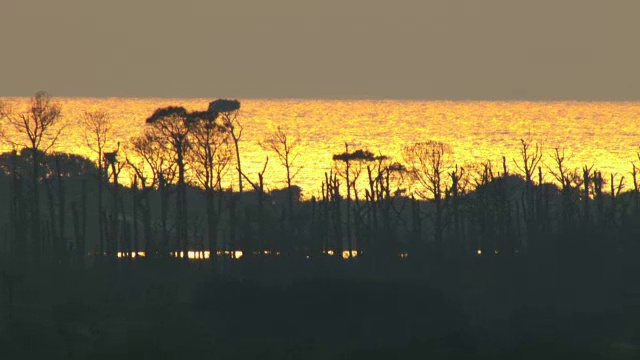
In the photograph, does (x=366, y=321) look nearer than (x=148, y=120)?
Yes

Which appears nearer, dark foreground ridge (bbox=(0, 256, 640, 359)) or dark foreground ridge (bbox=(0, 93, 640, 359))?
dark foreground ridge (bbox=(0, 256, 640, 359))

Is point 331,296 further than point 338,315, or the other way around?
point 331,296

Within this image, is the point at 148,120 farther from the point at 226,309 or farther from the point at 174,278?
the point at 226,309

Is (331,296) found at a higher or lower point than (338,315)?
higher

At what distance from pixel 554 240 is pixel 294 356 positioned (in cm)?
3330

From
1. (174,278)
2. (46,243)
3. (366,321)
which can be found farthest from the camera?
(46,243)

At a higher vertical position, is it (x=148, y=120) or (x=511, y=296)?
(x=148, y=120)

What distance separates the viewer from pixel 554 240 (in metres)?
83.4

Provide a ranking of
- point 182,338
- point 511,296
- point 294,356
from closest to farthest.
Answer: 1. point 294,356
2. point 182,338
3. point 511,296

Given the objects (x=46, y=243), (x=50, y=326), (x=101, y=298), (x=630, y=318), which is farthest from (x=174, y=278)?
(x=630, y=318)

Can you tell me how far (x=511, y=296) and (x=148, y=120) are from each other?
4090 centimetres

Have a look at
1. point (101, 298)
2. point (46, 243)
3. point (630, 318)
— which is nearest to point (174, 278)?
point (101, 298)

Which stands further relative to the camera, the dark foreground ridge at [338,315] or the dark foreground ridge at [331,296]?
the dark foreground ridge at [331,296]

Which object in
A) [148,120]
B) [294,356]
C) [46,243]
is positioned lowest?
[294,356]
